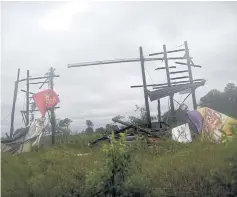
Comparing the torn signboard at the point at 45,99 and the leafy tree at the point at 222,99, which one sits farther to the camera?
the leafy tree at the point at 222,99

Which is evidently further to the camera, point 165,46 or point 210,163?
point 165,46

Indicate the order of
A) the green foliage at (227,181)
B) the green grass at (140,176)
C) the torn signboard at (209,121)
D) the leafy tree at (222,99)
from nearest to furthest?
1. the green foliage at (227,181)
2. the green grass at (140,176)
3. the torn signboard at (209,121)
4. the leafy tree at (222,99)

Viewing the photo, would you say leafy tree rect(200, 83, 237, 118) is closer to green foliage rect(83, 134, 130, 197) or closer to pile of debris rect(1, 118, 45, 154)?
pile of debris rect(1, 118, 45, 154)

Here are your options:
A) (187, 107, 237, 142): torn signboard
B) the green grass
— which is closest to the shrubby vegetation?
the green grass

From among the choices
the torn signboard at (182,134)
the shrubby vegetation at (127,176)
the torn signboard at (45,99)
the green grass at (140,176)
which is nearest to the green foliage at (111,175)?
the shrubby vegetation at (127,176)

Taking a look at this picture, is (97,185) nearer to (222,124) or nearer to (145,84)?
(222,124)

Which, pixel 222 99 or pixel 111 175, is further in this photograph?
pixel 222 99

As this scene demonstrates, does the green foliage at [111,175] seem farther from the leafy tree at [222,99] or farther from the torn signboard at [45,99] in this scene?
the leafy tree at [222,99]

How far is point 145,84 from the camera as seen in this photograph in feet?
46.5

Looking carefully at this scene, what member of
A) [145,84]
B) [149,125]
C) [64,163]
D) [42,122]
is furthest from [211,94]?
[64,163]

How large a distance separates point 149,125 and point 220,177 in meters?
7.94

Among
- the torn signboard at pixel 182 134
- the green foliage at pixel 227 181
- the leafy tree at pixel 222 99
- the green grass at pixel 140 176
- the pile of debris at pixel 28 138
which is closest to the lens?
the green foliage at pixel 227 181

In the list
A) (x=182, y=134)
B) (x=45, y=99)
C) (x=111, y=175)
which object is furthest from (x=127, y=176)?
(x=45, y=99)

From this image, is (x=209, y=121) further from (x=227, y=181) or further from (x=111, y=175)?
(x=111, y=175)
